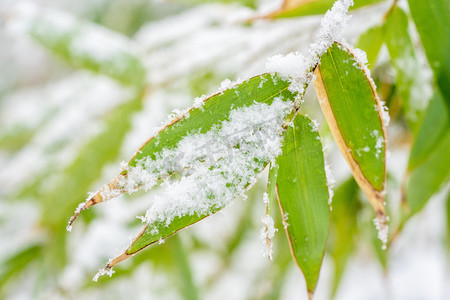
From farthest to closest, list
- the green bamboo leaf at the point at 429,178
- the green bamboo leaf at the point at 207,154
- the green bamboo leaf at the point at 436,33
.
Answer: the green bamboo leaf at the point at 429,178
the green bamboo leaf at the point at 436,33
the green bamboo leaf at the point at 207,154

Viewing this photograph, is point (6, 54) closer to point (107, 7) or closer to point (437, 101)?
point (107, 7)

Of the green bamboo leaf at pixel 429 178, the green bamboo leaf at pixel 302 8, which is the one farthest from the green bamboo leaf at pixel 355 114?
the green bamboo leaf at pixel 429 178

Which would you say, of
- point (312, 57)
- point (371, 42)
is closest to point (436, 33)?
point (371, 42)

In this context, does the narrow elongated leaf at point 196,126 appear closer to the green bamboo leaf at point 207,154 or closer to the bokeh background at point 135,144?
the green bamboo leaf at point 207,154

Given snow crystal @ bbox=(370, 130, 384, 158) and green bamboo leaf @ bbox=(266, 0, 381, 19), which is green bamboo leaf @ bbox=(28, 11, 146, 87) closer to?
green bamboo leaf @ bbox=(266, 0, 381, 19)

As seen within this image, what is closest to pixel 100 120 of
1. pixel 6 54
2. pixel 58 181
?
pixel 58 181

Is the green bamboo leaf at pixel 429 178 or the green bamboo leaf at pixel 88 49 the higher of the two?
the green bamboo leaf at pixel 88 49

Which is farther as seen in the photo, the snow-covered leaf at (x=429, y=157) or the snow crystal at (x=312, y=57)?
the snow-covered leaf at (x=429, y=157)

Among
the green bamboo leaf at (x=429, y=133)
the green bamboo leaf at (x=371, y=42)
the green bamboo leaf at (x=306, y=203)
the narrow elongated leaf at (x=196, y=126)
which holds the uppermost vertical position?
the narrow elongated leaf at (x=196, y=126)
